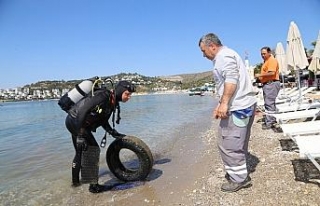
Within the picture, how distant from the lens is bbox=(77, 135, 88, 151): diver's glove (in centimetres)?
488

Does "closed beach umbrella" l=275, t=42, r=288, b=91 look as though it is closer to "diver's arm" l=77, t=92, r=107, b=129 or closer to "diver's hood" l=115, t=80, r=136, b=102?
"diver's hood" l=115, t=80, r=136, b=102

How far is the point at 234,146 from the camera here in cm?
396

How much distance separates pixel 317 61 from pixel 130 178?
9000mm

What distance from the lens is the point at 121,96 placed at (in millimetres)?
4840

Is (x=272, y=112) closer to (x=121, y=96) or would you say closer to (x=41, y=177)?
(x=121, y=96)

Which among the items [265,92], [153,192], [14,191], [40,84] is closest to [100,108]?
[153,192]

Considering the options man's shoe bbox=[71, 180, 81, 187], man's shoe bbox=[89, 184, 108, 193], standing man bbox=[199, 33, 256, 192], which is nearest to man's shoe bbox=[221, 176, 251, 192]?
standing man bbox=[199, 33, 256, 192]

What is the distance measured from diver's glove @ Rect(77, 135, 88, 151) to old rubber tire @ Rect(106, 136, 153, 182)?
633mm

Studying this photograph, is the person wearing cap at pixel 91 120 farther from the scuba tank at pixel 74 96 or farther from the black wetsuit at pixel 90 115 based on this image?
the scuba tank at pixel 74 96

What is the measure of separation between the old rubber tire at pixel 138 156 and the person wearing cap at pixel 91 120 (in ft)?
1.02

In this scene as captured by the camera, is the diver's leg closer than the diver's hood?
No

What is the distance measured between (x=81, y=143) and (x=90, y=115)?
1.69 feet

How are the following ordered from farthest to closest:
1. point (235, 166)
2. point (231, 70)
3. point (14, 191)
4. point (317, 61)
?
point (317, 61) → point (14, 191) → point (235, 166) → point (231, 70)

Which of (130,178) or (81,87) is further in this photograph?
(130,178)
